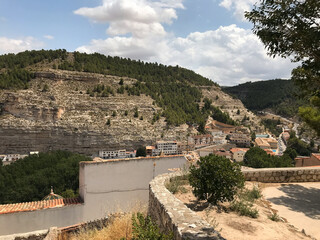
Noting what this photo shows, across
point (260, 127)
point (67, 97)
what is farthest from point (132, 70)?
point (260, 127)

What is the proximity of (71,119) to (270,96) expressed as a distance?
95.3 meters

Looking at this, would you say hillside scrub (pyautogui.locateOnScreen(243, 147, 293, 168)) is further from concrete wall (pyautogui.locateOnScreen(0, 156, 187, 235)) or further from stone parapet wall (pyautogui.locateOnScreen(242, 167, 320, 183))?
concrete wall (pyautogui.locateOnScreen(0, 156, 187, 235))

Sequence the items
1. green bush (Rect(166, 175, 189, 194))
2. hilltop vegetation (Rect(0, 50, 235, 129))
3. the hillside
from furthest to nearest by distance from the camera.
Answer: hilltop vegetation (Rect(0, 50, 235, 129))
the hillside
green bush (Rect(166, 175, 189, 194))

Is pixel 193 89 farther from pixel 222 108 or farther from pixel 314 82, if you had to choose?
pixel 314 82

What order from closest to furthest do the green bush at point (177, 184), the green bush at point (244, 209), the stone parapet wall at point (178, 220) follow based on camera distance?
the stone parapet wall at point (178, 220), the green bush at point (244, 209), the green bush at point (177, 184)

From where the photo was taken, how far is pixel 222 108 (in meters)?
83.5

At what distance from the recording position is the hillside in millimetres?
42531

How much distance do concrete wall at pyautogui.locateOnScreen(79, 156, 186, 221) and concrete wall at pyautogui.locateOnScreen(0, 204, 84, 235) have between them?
15.2 inches

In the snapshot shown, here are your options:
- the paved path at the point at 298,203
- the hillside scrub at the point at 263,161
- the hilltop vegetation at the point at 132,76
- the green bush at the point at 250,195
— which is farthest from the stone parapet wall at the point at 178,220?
the hilltop vegetation at the point at 132,76

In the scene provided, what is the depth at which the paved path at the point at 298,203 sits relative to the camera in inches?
162

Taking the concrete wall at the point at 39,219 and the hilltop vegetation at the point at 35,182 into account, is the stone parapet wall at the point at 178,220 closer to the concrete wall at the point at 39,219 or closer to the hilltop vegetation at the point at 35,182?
the concrete wall at the point at 39,219

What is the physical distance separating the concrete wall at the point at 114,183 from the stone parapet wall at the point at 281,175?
9.86 ft

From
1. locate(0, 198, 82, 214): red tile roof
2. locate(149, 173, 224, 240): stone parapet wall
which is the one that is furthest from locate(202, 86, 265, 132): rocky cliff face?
locate(149, 173, 224, 240): stone parapet wall

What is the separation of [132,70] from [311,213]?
73460 mm
